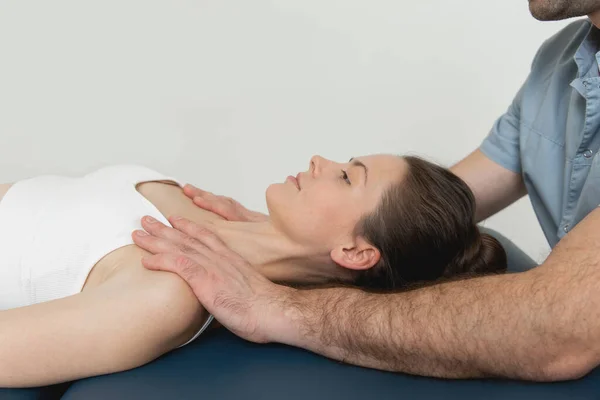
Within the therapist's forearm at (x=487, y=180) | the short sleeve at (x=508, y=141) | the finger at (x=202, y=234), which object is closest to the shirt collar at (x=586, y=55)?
the short sleeve at (x=508, y=141)

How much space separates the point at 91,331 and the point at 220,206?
659mm

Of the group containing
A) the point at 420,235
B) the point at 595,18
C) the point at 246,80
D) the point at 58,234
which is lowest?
the point at 420,235

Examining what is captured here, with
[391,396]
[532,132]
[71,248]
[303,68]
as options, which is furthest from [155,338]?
[303,68]

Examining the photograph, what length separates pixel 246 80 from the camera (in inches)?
121

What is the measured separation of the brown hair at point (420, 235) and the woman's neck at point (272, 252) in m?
0.12

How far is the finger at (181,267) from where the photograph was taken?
58.3 inches

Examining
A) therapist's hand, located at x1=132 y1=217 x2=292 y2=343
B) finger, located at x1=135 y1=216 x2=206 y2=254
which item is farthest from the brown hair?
finger, located at x1=135 y1=216 x2=206 y2=254

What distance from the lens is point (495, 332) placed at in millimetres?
1312

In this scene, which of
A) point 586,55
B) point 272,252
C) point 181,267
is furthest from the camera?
point 586,55

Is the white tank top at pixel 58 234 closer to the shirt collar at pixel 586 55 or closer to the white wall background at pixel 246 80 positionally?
the shirt collar at pixel 586 55

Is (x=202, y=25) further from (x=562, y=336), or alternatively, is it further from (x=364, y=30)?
(x=562, y=336)

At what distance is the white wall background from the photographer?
9.87ft

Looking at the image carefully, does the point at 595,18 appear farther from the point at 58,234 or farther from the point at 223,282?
the point at 58,234

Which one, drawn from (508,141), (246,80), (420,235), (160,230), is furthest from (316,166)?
(246,80)
